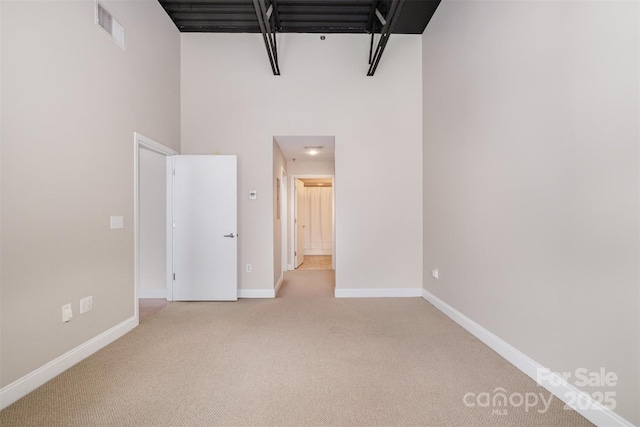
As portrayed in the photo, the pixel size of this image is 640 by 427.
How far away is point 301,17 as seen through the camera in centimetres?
375

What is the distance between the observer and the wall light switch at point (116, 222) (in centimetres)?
256

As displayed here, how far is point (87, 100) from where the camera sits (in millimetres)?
2312

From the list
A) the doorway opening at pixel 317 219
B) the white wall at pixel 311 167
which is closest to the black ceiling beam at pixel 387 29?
the white wall at pixel 311 167

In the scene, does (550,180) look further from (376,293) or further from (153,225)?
(153,225)

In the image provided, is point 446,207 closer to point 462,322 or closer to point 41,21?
point 462,322

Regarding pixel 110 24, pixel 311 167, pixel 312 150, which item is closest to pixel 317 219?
pixel 311 167

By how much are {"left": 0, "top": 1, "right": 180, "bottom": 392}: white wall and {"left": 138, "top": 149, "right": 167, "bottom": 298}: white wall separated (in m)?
1.11

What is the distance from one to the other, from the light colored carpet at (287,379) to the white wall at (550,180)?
17.0 inches

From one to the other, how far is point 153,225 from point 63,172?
200 centimetres

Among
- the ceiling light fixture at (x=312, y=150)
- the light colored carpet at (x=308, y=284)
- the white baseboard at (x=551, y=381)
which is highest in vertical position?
the ceiling light fixture at (x=312, y=150)

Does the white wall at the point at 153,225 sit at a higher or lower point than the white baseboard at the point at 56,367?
higher

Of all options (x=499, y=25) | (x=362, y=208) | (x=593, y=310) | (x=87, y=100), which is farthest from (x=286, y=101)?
(x=593, y=310)

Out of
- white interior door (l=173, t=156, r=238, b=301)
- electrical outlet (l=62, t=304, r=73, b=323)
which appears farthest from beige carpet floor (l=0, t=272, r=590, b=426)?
white interior door (l=173, t=156, r=238, b=301)

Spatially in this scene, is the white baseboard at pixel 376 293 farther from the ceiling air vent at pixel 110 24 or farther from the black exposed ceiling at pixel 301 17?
the ceiling air vent at pixel 110 24
